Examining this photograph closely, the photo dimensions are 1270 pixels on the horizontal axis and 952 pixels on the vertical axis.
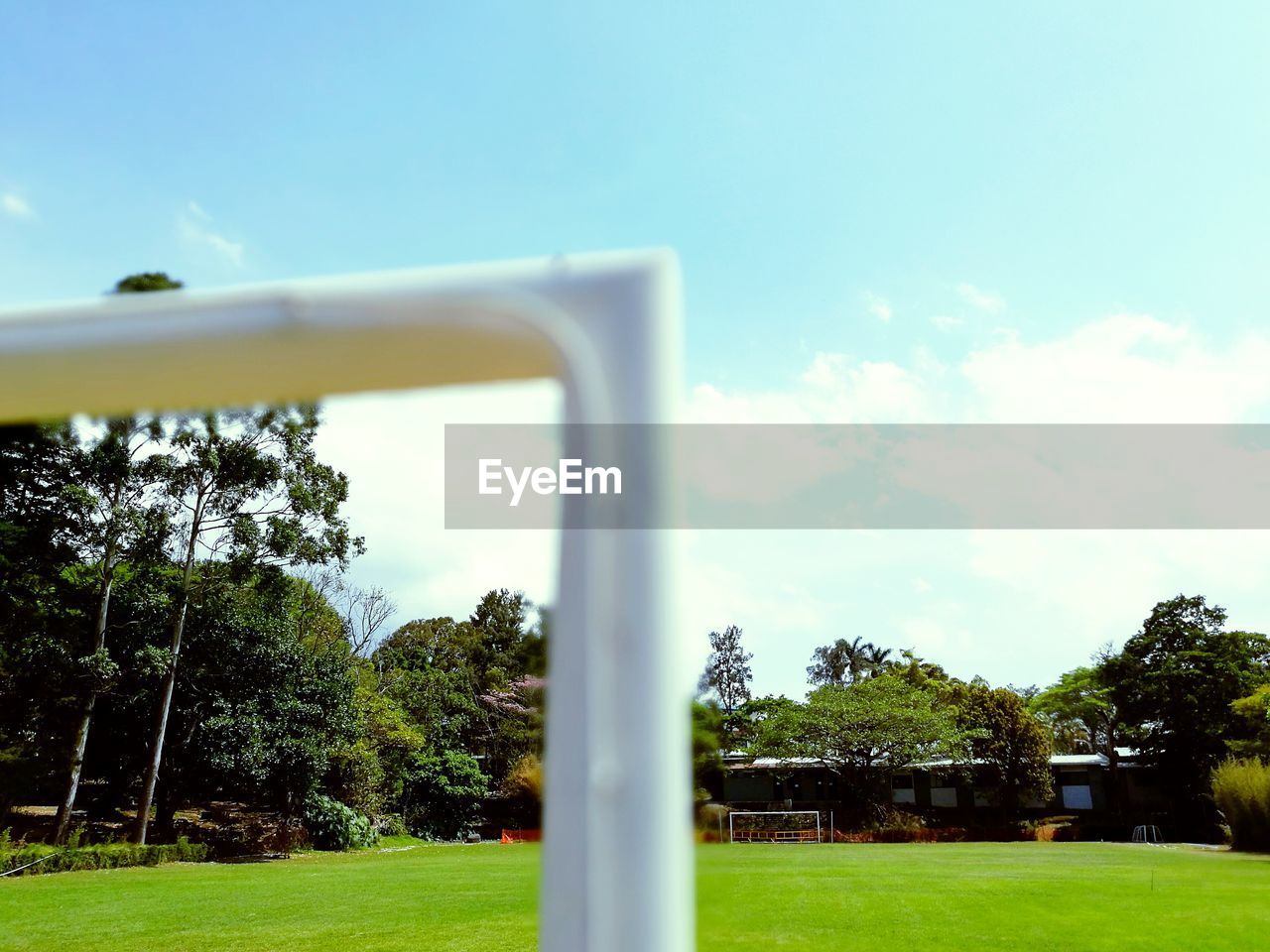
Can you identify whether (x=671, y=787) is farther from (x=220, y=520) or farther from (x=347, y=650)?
(x=347, y=650)

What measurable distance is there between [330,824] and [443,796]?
1.78 m

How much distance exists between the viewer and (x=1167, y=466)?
19.6m

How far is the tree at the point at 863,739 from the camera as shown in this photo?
13.3 meters

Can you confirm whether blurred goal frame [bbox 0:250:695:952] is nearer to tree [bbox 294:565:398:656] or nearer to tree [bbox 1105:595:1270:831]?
tree [bbox 294:565:398:656]

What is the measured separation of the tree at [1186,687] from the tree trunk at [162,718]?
1286 centimetres

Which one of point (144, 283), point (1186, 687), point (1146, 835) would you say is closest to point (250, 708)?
point (144, 283)

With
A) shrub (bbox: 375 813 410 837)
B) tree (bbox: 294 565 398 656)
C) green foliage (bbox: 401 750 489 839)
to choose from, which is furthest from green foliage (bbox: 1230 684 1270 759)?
tree (bbox: 294 565 398 656)

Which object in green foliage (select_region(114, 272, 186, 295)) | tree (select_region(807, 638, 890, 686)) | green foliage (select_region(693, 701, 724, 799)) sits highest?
tree (select_region(807, 638, 890, 686))

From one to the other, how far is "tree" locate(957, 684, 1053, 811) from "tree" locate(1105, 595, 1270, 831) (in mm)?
1919

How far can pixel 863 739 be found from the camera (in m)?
13.4

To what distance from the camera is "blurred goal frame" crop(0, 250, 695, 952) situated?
0.35 metres

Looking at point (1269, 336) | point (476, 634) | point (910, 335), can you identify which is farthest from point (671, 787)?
point (1269, 336)

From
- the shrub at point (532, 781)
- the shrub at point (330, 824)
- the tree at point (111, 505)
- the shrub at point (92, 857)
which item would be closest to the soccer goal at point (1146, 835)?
the shrub at point (330, 824)

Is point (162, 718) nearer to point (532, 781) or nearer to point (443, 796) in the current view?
point (443, 796)
